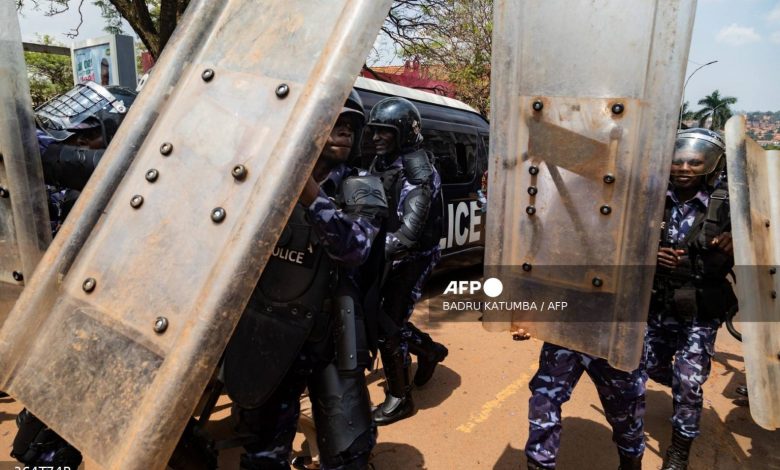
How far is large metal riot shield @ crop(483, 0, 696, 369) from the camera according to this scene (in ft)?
5.16

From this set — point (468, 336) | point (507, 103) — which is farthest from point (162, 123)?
point (468, 336)

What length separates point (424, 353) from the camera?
3.72m

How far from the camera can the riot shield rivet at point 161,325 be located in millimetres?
993

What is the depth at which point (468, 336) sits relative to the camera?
4.84 meters

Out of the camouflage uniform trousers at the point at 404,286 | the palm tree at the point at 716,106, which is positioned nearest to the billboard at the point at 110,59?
the camouflage uniform trousers at the point at 404,286

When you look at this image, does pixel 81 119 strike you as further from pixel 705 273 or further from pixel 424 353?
pixel 705 273

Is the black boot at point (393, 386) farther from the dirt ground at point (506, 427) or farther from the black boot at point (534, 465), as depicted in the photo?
the black boot at point (534, 465)

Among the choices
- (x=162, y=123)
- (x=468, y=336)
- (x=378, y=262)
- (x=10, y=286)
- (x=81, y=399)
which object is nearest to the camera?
(x=81, y=399)

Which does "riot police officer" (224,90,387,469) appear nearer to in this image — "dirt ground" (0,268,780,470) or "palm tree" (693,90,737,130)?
"dirt ground" (0,268,780,470)

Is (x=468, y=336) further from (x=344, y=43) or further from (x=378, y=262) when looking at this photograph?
(x=344, y=43)

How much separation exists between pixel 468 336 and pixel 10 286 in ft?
12.5

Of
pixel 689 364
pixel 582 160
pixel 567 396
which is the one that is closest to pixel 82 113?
pixel 582 160

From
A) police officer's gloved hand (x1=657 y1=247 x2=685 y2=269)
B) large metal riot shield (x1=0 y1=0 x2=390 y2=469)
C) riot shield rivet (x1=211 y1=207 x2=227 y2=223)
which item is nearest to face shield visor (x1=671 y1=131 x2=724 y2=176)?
police officer's gloved hand (x1=657 y1=247 x2=685 y2=269)

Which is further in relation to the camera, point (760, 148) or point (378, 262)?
point (760, 148)
